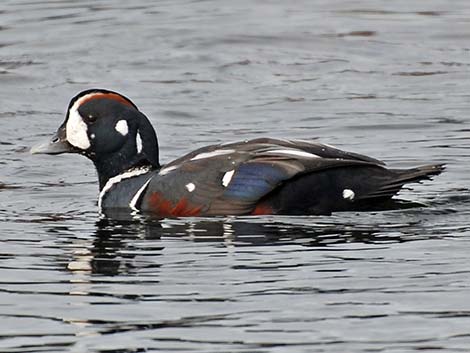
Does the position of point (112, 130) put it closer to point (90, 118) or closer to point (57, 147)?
point (90, 118)

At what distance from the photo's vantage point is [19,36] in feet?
69.6

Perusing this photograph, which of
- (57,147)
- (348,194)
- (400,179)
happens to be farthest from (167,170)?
(400,179)

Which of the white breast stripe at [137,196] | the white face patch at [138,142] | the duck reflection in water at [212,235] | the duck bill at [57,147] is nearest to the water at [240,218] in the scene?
the duck reflection in water at [212,235]

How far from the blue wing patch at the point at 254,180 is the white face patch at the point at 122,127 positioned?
46.6 inches

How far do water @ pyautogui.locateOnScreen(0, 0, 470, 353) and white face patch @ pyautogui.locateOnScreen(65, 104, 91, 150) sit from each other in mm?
511

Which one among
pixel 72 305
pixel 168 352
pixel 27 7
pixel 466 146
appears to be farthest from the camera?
pixel 27 7

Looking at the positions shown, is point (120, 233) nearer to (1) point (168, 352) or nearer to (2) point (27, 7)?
(1) point (168, 352)

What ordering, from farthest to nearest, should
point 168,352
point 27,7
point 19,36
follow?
1. point 27,7
2. point 19,36
3. point 168,352

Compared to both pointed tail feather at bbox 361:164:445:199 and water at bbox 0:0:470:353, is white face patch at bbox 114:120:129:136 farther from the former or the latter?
pointed tail feather at bbox 361:164:445:199

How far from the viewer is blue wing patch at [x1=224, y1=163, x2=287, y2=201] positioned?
38.3 feet

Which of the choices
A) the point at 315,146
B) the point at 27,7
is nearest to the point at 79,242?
the point at 315,146

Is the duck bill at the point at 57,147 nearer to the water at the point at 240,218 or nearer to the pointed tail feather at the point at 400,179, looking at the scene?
the water at the point at 240,218

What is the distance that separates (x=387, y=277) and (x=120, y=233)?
8.18 feet

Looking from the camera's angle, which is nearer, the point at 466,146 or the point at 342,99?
the point at 466,146
